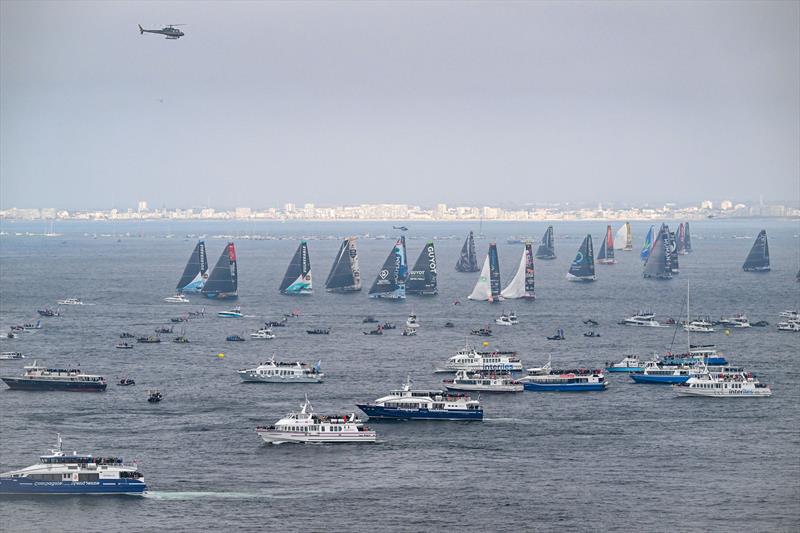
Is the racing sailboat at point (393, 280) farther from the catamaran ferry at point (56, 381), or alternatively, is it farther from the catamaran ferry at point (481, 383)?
the catamaran ferry at point (56, 381)

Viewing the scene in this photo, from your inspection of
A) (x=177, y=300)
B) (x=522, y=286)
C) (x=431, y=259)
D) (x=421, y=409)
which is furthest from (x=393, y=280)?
(x=421, y=409)

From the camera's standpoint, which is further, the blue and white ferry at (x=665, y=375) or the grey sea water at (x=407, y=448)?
the blue and white ferry at (x=665, y=375)

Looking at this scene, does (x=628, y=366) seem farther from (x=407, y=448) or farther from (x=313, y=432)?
(x=313, y=432)

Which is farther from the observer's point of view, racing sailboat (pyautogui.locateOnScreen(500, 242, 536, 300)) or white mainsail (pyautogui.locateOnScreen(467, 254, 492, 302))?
white mainsail (pyautogui.locateOnScreen(467, 254, 492, 302))

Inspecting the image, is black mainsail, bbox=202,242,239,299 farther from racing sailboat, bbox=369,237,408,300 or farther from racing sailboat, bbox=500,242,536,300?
racing sailboat, bbox=500,242,536,300

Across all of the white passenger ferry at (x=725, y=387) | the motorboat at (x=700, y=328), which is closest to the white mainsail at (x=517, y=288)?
the motorboat at (x=700, y=328)

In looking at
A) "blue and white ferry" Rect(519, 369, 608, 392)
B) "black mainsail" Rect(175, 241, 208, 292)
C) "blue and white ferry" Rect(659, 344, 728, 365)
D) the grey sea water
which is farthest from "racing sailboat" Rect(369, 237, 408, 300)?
"blue and white ferry" Rect(519, 369, 608, 392)

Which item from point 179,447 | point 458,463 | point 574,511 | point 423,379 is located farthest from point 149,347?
point 574,511
